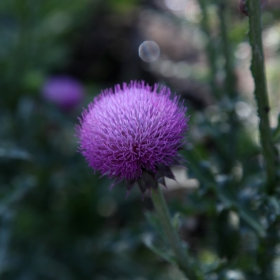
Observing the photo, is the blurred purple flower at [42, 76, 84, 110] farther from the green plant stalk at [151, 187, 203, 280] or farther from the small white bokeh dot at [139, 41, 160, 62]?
the green plant stalk at [151, 187, 203, 280]

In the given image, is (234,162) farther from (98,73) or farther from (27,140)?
(98,73)

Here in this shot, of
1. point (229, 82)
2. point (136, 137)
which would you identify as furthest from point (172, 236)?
point (229, 82)

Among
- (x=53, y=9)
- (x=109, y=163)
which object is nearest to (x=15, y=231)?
(x=109, y=163)

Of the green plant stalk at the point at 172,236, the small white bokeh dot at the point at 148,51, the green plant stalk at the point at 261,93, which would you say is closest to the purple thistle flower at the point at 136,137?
the green plant stalk at the point at 172,236

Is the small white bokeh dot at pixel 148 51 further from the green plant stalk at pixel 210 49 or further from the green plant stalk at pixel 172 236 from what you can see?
the green plant stalk at pixel 172 236

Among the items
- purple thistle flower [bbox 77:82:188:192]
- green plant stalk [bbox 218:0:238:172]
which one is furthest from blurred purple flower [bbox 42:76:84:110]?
purple thistle flower [bbox 77:82:188:192]

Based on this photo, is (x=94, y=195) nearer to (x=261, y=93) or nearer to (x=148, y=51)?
(x=148, y=51)
